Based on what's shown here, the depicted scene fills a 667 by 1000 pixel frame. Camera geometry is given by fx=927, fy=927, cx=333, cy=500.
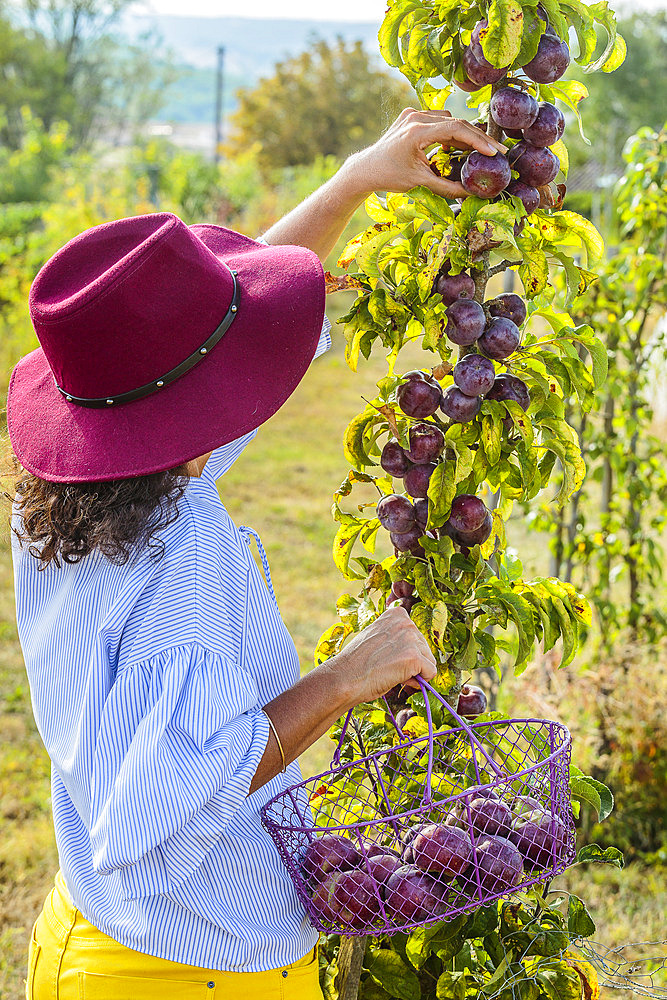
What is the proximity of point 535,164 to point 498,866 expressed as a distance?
1.00m

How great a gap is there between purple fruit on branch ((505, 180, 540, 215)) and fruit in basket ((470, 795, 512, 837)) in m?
0.87

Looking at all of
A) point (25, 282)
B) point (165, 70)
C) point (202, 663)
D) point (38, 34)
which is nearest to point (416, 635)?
point (202, 663)

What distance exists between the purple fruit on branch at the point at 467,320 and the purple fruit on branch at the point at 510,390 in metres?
0.09

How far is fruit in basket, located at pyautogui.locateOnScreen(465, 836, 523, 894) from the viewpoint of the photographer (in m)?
1.28

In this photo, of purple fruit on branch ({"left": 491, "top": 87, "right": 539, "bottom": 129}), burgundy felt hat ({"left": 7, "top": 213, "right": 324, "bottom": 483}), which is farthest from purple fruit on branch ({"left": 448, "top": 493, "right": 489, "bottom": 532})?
purple fruit on branch ({"left": 491, "top": 87, "right": 539, "bottom": 129})

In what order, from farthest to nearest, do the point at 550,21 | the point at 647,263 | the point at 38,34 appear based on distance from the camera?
the point at 38,34, the point at 647,263, the point at 550,21

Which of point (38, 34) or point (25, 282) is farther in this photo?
point (38, 34)

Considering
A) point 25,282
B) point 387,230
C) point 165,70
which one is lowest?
point 165,70

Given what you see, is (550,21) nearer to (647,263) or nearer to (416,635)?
(416,635)

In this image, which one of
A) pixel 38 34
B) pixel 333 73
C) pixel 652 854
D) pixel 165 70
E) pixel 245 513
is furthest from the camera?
pixel 165 70

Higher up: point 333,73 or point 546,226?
point 546,226

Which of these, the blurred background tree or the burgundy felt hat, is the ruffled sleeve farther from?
the blurred background tree

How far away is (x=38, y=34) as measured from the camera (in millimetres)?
28125

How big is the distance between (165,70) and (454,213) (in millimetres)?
35420
